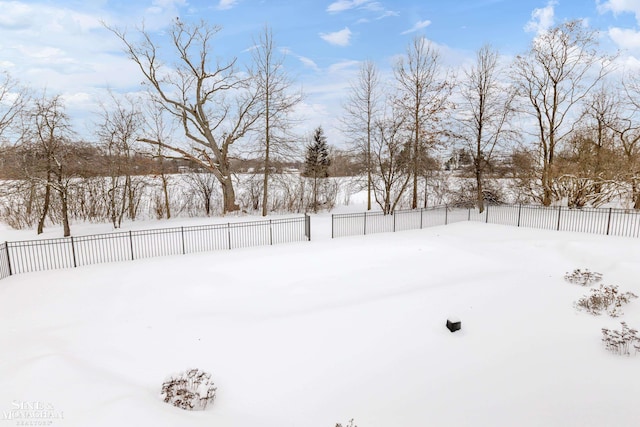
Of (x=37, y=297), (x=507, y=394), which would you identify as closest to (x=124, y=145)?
(x=37, y=297)

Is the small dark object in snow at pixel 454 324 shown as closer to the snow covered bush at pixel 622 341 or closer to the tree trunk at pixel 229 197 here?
the snow covered bush at pixel 622 341

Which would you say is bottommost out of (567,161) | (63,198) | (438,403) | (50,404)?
(438,403)

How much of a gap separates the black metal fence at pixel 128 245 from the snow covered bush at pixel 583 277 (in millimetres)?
8949

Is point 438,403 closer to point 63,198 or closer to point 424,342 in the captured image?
point 424,342

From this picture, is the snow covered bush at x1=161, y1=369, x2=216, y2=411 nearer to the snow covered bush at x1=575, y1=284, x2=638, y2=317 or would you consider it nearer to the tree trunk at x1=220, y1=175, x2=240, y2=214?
the snow covered bush at x1=575, y1=284, x2=638, y2=317

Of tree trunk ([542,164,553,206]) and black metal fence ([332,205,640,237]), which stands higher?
tree trunk ([542,164,553,206])

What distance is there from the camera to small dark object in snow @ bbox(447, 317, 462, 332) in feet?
21.4

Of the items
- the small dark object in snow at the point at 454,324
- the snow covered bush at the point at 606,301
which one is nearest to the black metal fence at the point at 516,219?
the snow covered bush at the point at 606,301

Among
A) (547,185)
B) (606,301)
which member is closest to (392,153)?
(547,185)

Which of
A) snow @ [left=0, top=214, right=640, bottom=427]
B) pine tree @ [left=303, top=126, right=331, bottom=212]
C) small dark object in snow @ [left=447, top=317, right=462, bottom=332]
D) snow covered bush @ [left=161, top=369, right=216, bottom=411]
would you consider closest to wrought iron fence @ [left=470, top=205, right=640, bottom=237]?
snow @ [left=0, top=214, right=640, bottom=427]

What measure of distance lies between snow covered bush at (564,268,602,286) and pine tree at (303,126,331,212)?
1611cm

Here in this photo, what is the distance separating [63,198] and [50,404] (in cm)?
1493

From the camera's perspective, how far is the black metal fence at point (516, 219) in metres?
14.4

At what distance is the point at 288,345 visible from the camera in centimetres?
611
